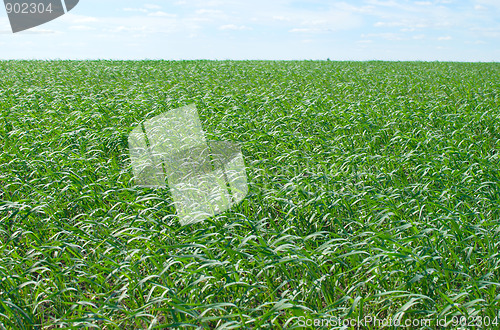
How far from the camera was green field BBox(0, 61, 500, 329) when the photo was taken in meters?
2.62

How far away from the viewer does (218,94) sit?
1177 centimetres

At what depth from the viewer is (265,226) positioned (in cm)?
441

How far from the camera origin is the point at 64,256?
2947 millimetres

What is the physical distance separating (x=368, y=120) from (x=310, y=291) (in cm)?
556

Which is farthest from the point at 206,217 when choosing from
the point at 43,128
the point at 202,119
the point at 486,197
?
the point at 43,128

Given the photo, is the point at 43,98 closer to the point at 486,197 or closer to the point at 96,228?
the point at 96,228

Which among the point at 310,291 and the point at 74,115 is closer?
the point at 310,291

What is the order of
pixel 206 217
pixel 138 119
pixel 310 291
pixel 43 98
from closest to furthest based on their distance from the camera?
1. pixel 310 291
2. pixel 206 217
3. pixel 138 119
4. pixel 43 98

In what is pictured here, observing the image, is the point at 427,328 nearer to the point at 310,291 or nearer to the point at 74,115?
the point at 310,291

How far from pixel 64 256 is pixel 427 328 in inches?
105

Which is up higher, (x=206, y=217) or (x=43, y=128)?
(x=206, y=217)

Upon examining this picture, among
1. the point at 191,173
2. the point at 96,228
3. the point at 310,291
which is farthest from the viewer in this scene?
the point at 191,173

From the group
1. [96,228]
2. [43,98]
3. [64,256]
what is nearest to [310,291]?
[64,256]

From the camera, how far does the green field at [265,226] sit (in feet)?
8.59
